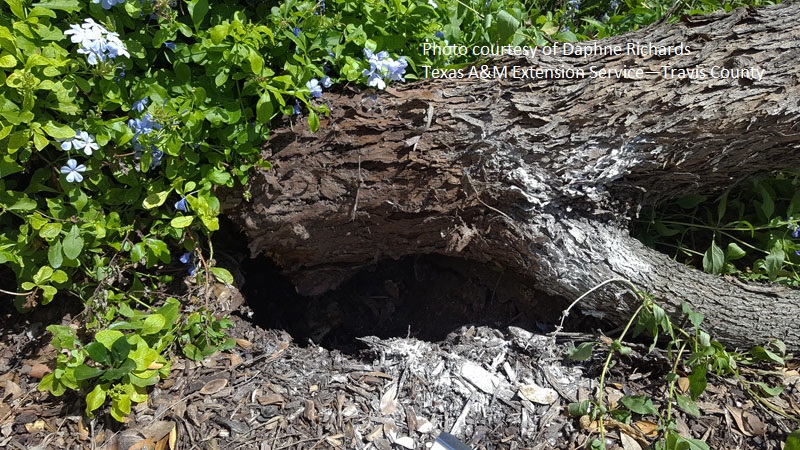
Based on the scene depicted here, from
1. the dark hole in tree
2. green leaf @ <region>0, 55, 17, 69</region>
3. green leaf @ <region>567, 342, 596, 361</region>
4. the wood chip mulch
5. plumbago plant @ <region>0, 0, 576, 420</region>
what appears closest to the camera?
green leaf @ <region>0, 55, 17, 69</region>

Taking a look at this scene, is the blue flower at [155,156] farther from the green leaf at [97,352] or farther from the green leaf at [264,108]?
the green leaf at [97,352]

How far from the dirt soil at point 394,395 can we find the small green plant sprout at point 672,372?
0.03 m

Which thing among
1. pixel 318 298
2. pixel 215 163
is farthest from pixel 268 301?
pixel 215 163

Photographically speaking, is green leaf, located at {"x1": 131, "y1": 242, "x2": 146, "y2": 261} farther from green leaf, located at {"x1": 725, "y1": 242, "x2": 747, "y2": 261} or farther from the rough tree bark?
green leaf, located at {"x1": 725, "y1": 242, "x2": 747, "y2": 261}

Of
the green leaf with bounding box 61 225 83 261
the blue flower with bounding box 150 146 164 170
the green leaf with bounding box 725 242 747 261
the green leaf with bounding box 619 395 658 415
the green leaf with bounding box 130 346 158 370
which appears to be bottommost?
the green leaf with bounding box 619 395 658 415

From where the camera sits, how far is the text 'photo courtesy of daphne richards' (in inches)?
78.8

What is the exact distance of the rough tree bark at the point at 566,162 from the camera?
6.60 ft

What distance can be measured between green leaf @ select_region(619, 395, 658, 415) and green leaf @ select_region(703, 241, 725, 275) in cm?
73

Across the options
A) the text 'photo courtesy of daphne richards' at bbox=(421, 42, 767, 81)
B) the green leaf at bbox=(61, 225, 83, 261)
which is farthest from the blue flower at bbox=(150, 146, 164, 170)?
the text 'photo courtesy of daphne richards' at bbox=(421, 42, 767, 81)

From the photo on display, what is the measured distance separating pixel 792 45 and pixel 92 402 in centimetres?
257

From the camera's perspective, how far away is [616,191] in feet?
7.27

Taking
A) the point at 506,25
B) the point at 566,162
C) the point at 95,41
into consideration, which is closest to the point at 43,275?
the point at 95,41

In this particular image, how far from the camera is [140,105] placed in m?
1.97

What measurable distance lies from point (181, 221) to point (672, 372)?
1723 mm
